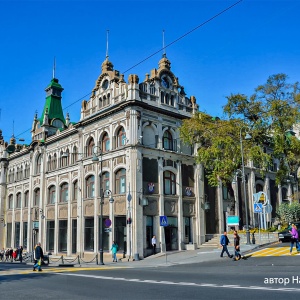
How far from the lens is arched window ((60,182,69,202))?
41.8m

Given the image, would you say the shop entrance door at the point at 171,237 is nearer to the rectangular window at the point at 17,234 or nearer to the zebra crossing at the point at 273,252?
the zebra crossing at the point at 273,252

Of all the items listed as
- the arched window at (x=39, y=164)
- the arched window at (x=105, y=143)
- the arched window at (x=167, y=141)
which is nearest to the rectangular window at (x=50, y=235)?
the arched window at (x=39, y=164)

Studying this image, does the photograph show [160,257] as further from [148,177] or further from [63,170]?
[63,170]

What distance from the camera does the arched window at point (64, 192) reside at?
4184 centimetres

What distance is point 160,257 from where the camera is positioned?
31.0m

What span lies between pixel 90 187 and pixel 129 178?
6931 millimetres

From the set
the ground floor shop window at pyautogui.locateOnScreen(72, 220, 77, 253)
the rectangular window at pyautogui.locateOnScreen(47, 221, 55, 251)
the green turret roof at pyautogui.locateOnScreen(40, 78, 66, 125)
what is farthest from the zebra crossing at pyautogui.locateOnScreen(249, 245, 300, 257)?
the green turret roof at pyautogui.locateOnScreen(40, 78, 66, 125)

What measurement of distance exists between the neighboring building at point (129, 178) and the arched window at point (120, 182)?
89mm

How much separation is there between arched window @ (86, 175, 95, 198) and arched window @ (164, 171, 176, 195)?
735cm

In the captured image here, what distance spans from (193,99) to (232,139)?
7.77 metres

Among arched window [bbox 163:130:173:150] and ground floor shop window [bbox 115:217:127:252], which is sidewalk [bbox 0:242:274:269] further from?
arched window [bbox 163:130:173:150]

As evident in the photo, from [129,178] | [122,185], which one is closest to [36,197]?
[122,185]

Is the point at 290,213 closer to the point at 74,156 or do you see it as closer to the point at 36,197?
the point at 74,156

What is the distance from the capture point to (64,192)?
4241cm
